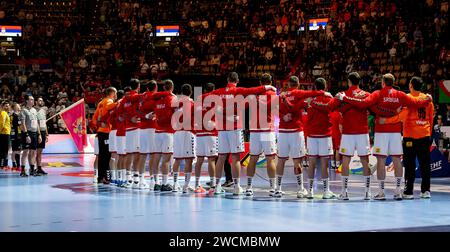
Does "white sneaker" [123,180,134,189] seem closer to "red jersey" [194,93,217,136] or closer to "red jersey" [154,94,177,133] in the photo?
"red jersey" [154,94,177,133]

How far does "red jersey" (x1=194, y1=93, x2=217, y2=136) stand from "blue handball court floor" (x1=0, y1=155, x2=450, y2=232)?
124cm

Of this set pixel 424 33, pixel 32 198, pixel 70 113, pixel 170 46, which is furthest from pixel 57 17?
pixel 32 198

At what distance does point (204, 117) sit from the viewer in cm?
1337

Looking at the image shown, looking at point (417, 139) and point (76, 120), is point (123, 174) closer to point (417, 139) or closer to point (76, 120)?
point (417, 139)

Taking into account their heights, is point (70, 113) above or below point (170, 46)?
below

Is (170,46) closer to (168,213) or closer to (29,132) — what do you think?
(29,132)

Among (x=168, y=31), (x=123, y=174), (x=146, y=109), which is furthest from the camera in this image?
(x=168, y=31)

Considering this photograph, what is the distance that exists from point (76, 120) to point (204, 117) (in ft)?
43.1

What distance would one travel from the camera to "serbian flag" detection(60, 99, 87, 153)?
2491 centimetres

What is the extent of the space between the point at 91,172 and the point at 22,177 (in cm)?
210

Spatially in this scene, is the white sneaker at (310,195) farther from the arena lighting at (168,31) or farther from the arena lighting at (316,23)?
the arena lighting at (168,31)

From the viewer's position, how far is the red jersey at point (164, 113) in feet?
45.5

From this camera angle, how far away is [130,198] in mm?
12906

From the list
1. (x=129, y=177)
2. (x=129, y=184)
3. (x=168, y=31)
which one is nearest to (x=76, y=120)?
(x=129, y=177)
